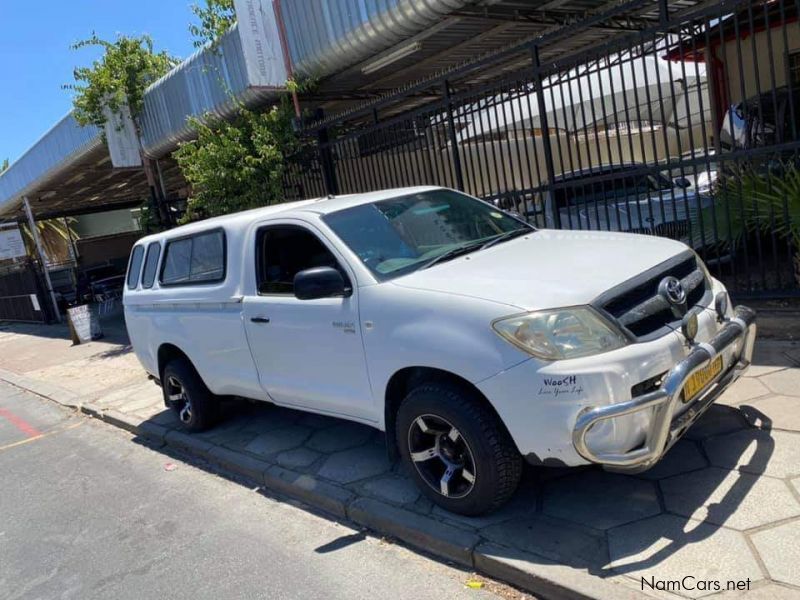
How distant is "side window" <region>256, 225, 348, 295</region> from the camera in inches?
176

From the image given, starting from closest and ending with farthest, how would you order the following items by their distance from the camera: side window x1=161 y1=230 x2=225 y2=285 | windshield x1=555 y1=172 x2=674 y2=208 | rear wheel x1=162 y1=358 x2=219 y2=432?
side window x1=161 y1=230 x2=225 y2=285
rear wheel x1=162 y1=358 x2=219 y2=432
windshield x1=555 y1=172 x2=674 y2=208

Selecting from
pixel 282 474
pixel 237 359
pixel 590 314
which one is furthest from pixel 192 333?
pixel 590 314

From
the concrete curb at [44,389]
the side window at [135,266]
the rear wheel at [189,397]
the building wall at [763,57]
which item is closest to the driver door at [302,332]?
the rear wheel at [189,397]

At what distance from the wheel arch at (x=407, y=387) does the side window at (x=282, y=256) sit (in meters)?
1.08

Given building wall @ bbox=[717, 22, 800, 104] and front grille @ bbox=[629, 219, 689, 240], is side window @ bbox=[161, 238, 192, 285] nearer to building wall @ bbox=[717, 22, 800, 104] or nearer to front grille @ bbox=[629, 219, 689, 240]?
front grille @ bbox=[629, 219, 689, 240]

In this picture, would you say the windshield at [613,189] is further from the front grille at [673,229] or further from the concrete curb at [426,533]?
the concrete curb at [426,533]

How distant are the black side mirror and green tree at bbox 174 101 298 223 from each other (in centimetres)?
616

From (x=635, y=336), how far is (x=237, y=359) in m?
3.01

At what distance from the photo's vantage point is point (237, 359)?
16.2 ft

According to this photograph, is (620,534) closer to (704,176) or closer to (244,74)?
(704,176)

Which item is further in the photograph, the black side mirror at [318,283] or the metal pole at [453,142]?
the metal pole at [453,142]

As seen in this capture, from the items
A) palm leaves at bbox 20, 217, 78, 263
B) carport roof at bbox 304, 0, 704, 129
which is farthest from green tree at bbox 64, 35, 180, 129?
palm leaves at bbox 20, 217, 78, 263

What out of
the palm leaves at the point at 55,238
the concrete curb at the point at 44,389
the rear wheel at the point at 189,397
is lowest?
the concrete curb at the point at 44,389

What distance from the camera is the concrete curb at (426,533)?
2.87 meters
